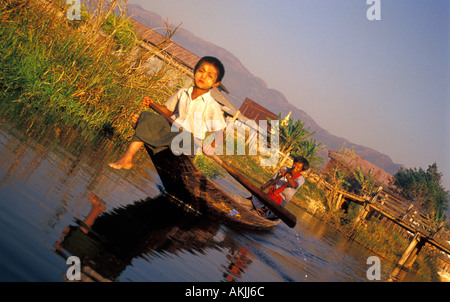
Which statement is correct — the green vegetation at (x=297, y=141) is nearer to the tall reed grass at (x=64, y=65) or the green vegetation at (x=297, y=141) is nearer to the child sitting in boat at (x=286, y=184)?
the child sitting in boat at (x=286, y=184)

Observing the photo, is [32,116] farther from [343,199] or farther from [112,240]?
[343,199]

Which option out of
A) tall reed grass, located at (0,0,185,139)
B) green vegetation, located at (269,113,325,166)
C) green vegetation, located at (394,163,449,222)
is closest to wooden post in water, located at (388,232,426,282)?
green vegetation, located at (269,113,325,166)

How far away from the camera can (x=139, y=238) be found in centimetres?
344

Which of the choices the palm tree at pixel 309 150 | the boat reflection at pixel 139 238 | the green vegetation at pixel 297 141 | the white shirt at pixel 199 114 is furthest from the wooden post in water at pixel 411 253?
the white shirt at pixel 199 114

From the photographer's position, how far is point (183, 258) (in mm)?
3582

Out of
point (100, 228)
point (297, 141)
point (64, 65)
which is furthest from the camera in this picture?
point (297, 141)

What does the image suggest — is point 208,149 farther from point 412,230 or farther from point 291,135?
point 291,135

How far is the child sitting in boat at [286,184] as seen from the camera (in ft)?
26.1

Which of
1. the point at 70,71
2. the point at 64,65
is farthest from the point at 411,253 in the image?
the point at 64,65

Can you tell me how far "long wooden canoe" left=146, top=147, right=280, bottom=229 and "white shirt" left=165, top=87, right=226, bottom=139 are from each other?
508mm

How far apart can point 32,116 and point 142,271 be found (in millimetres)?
4342

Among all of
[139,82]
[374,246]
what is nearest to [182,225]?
[139,82]

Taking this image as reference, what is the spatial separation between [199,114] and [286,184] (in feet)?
13.7

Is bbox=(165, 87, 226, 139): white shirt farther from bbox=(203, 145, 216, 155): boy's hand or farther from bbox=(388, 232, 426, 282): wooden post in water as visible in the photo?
bbox=(388, 232, 426, 282): wooden post in water
